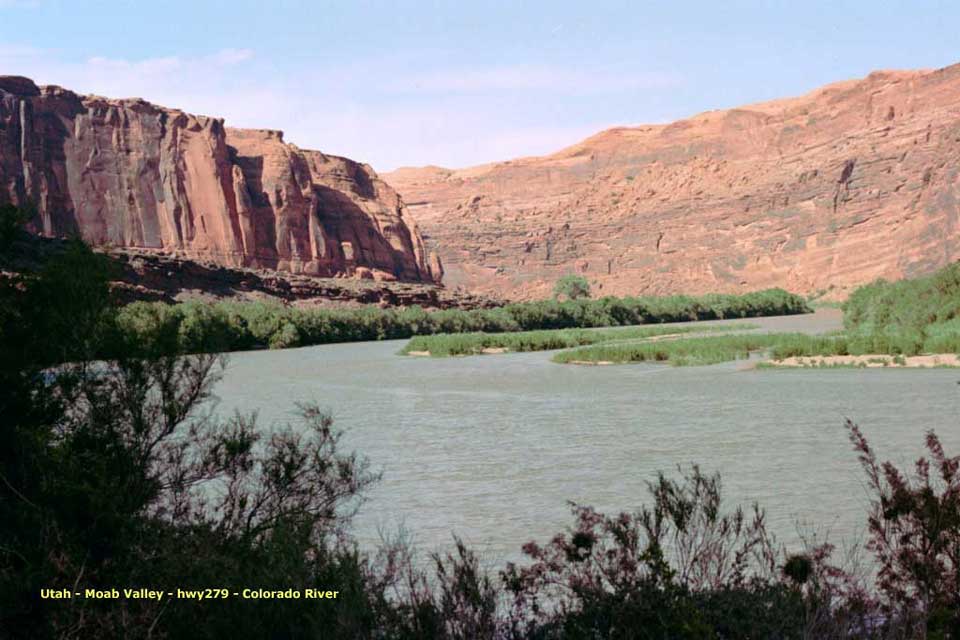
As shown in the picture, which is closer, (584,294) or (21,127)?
(21,127)

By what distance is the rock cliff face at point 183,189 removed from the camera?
2741 inches

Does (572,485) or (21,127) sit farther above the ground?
(21,127)

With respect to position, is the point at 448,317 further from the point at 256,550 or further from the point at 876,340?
the point at 256,550

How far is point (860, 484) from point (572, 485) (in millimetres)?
2865

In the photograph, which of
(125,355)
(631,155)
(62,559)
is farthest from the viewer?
(631,155)

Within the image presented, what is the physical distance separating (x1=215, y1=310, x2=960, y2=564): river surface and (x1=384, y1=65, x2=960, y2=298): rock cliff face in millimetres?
54136

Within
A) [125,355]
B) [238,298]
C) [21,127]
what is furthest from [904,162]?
[125,355]

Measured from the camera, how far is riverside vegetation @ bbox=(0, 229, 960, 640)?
4020 millimetres

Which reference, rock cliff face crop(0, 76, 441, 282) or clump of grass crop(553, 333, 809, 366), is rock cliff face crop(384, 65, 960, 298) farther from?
clump of grass crop(553, 333, 809, 366)

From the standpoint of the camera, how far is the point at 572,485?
398 inches

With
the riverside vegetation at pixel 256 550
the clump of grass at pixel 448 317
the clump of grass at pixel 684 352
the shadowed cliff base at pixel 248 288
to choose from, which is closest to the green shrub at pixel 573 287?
the shadowed cliff base at pixel 248 288

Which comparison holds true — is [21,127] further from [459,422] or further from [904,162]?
[904,162]

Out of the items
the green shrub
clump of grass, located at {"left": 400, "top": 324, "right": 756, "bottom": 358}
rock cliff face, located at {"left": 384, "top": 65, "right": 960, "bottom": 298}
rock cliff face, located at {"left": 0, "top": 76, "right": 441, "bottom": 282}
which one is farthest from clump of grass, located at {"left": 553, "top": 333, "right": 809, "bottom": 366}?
the green shrub

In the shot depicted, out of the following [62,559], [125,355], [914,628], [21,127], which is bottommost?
[914,628]
